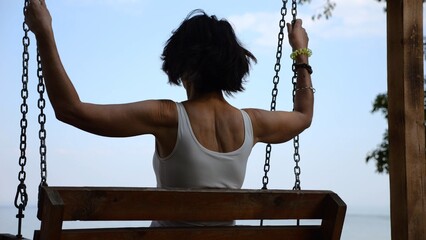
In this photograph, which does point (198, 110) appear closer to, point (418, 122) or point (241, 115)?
point (241, 115)

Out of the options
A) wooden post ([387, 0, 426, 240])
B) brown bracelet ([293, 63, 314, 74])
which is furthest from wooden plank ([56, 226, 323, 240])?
wooden post ([387, 0, 426, 240])

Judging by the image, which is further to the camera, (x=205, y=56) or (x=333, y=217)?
(x=333, y=217)

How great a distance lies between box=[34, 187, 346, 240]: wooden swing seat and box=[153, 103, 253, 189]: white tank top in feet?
0.33

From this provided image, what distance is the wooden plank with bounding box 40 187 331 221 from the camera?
2539 mm

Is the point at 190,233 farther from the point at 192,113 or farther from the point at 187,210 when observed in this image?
the point at 192,113

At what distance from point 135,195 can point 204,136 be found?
33 cm

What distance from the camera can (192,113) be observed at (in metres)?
2.76

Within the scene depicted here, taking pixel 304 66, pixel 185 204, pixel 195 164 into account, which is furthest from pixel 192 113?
pixel 304 66

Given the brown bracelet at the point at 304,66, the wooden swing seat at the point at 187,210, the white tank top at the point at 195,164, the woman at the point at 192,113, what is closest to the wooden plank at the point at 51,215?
the wooden swing seat at the point at 187,210

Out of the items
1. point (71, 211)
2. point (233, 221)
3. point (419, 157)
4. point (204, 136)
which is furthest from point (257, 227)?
point (419, 157)

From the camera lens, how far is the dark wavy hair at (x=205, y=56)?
2828 millimetres

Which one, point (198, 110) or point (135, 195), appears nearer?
point (135, 195)

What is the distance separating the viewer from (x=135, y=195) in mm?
2600

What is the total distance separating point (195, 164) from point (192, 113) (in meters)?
0.17
